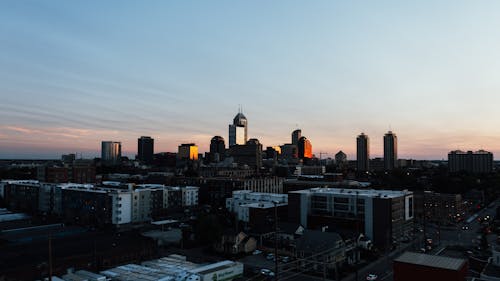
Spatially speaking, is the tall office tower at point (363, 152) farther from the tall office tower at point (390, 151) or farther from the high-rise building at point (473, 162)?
the high-rise building at point (473, 162)

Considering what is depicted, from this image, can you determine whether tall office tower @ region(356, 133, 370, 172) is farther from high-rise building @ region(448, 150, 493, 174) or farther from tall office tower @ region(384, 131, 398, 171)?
high-rise building @ region(448, 150, 493, 174)

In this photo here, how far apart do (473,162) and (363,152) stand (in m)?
41.0

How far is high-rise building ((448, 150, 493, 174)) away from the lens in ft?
435

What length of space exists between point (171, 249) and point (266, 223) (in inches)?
377

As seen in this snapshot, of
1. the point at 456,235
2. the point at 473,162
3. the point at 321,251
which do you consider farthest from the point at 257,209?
the point at 473,162

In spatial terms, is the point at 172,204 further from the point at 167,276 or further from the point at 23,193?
the point at 167,276

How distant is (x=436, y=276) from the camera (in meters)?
14.2

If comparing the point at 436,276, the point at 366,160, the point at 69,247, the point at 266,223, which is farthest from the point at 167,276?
the point at 366,160

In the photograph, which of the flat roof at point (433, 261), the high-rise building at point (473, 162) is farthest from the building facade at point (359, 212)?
the high-rise building at point (473, 162)

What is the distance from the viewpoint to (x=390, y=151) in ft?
515

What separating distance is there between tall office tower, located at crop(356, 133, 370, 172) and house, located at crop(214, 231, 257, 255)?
138410 millimetres

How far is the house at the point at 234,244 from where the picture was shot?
2731 cm

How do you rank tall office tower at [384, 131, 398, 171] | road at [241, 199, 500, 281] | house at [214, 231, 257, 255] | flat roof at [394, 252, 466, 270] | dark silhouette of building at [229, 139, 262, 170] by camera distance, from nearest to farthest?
flat roof at [394, 252, 466, 270] < road at [241, 199, 500, 281] < house at [214, 231, 257, 255] < dark silhouette of building at [229, 139, 262, 170] < tall office tower at [384, 131, 398, 171]

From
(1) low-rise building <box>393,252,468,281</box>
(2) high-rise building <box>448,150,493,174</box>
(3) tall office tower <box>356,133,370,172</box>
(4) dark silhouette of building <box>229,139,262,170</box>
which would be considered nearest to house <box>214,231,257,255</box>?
(1) low-rise building <box>393,252,468,281</box>
